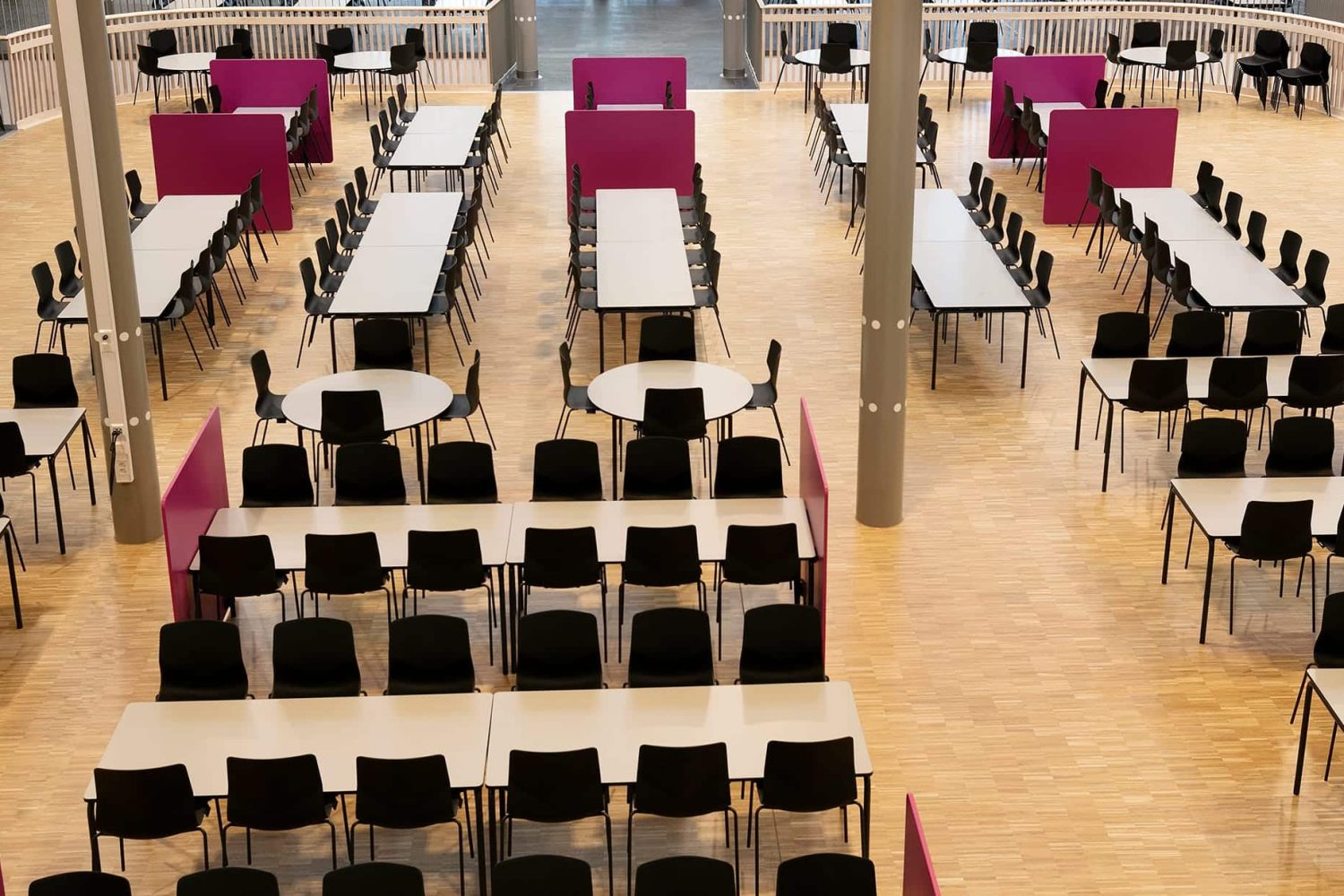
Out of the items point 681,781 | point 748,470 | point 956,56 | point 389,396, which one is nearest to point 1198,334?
point 748,470

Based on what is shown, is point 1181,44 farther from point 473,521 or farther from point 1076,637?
→ point 473,521

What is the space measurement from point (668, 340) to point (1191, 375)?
3502 mm

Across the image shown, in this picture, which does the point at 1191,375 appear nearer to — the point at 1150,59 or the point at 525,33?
the point at 1150,59

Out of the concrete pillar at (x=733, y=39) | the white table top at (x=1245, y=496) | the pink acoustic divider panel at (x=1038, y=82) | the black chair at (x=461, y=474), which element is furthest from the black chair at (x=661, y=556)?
the concrete pillar at (x=733, y=39)

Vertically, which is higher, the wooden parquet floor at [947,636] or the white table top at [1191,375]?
the white table top at [1191,375]

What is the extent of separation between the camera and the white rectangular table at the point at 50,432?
9664mm

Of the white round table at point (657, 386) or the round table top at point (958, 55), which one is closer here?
the white round table at point (657, 386)

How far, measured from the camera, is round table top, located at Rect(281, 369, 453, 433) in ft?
32.5

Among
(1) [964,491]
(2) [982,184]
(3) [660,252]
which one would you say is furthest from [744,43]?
(1) [964,491]

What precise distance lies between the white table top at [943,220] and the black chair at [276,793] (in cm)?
794

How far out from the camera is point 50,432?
9.88m

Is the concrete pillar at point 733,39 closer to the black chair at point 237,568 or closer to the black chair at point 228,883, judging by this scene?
the black chair at point 237,568

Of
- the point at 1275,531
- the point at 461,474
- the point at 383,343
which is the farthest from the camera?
the point at 383,343

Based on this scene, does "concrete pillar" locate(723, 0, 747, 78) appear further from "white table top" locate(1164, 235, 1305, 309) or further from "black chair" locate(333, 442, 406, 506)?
"black chair" locate(333, 442, 406, 506)
